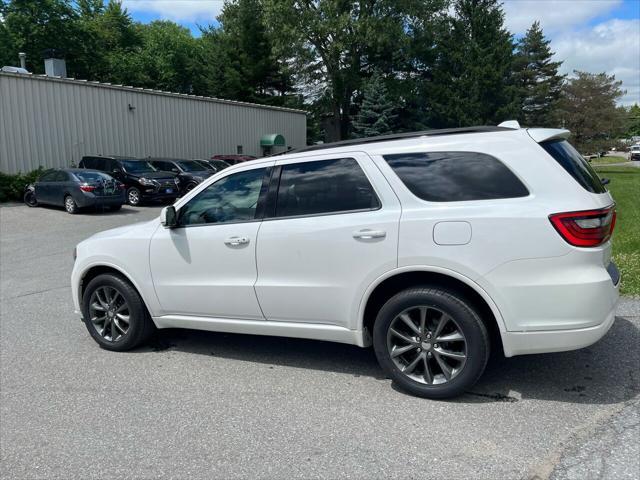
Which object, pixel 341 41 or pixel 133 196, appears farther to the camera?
pixel 341 41

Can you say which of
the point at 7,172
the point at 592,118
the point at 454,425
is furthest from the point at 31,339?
the point at 592,118

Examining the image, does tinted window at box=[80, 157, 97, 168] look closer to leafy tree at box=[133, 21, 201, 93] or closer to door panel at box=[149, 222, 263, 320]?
door panel at box=[149, 222, 263, 320]

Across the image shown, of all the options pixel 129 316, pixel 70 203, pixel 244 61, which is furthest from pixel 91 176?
pixel 244 61

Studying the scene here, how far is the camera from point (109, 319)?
5.13 m

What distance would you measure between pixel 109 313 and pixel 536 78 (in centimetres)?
4827

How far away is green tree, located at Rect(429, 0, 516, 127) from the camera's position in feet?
123

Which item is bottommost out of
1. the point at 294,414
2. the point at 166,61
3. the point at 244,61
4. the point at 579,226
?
the point at 294,414

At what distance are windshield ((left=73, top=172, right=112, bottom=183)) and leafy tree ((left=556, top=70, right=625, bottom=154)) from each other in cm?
3736

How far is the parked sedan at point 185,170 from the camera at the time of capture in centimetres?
2078

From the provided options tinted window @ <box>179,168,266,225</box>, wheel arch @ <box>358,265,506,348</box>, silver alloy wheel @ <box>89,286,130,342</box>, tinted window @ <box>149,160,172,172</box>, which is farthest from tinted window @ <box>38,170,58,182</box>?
wheel arch @ <box>358,265,506,348</box>

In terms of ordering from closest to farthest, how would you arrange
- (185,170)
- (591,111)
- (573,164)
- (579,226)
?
1. (579,226)
2. (573,164)
3. (185,170)
4. (591,111)

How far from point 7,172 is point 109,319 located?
18.7 m

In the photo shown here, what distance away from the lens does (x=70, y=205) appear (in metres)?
17.5

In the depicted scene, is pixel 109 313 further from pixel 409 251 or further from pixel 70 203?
pixel 70 203
